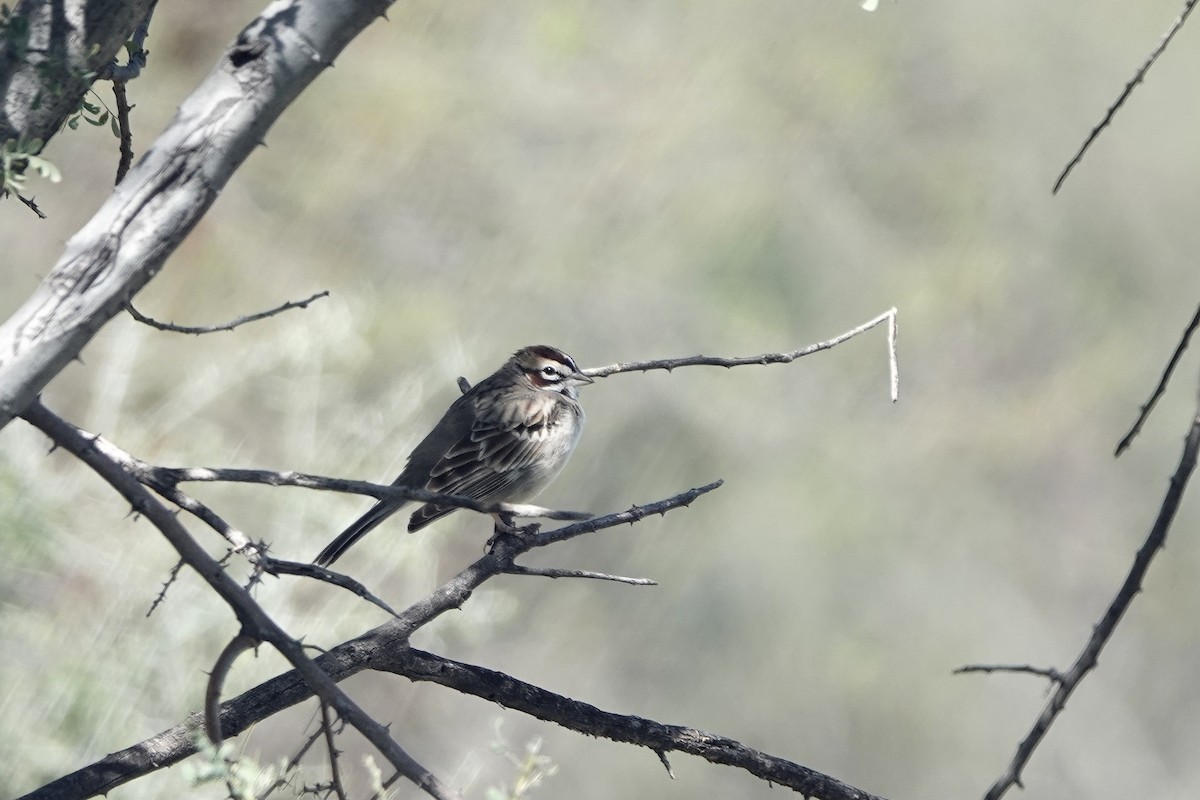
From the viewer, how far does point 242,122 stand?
191 cm

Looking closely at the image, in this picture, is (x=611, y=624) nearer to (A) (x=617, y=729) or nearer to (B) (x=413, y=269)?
(B) (x=413, y=269)

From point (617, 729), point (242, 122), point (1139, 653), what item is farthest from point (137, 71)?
point (1139, 653)

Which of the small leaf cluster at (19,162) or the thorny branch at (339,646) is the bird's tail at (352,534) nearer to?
the thorny branch at (339,646)

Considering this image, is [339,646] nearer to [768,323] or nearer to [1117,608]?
[1117,608]

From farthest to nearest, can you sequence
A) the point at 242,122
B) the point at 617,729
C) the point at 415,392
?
the point at 415,392
the point at 617,729
the point at 242,122

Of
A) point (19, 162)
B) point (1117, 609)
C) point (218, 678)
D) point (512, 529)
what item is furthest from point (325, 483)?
point (512, 529)

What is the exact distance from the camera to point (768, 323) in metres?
10.6

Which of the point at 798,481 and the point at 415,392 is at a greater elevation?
the point at 798,481

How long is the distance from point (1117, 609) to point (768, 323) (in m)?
8.64

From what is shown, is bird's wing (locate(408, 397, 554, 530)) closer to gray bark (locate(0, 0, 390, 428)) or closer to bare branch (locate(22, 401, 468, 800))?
bare branch (locate(22, 401, 468, 800))

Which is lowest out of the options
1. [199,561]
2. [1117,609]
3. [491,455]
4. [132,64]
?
[199,561]

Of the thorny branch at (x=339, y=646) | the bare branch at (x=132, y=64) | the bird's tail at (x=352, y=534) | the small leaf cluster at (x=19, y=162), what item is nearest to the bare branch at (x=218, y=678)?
the thorny branch at (x=339, y=646)

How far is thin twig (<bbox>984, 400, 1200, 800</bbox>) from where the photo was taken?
199 cm

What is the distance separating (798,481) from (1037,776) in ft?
9.70
